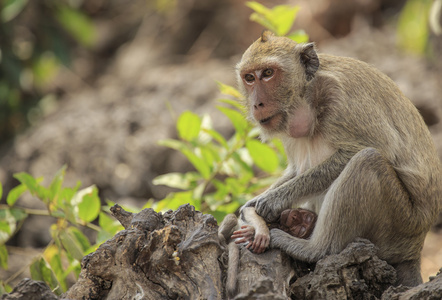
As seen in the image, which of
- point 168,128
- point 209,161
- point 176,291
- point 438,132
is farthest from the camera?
A: point 168,128

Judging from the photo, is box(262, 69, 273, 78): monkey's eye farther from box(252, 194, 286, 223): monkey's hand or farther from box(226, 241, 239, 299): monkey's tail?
box(226, 241, 239, 299): monkey's tail

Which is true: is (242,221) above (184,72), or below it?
above

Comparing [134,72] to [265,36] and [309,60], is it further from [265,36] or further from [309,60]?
[309,60]

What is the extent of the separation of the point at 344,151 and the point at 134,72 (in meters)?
9.46

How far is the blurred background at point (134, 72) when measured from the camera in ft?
34.0

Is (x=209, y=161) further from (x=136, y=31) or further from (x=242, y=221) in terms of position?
(x=136, y=31)

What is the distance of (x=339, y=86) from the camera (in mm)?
5207

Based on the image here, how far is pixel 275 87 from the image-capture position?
17.4ft

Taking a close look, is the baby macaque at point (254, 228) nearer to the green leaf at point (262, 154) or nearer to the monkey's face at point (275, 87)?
the monkey's face at point (275, 87)

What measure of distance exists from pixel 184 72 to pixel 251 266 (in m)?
8.31

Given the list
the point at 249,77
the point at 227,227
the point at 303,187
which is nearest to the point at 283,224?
the point at 303,187

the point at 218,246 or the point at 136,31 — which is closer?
the point at 218,246

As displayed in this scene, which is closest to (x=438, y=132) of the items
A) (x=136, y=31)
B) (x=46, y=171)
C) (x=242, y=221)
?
(x=242, y=221)

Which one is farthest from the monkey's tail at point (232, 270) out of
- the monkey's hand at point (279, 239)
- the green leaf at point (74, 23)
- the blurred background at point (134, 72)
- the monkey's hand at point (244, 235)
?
the green leaf at point (74, 23)
